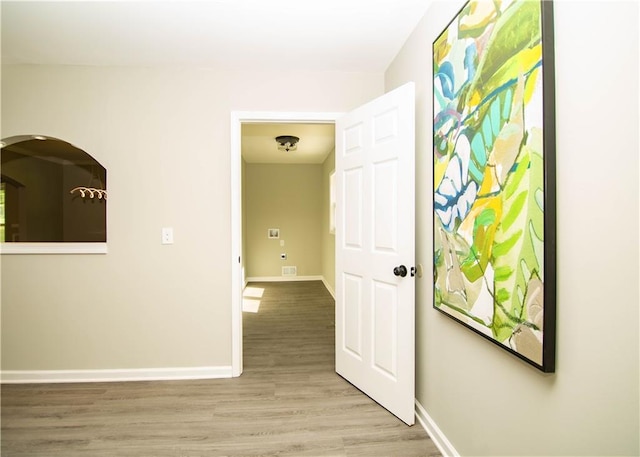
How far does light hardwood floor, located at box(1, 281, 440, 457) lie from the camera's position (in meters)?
1.76

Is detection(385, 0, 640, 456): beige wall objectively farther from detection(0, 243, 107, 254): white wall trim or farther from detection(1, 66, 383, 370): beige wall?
detection(0, 243, 107, 254): white wall trim

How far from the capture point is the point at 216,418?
6.64 feet

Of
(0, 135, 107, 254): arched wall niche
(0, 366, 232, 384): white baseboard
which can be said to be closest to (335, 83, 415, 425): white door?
(0, 366, 232, 384): white baseboard

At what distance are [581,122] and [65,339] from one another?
340 cm

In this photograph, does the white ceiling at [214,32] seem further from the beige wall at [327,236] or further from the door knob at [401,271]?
the beige wall at [327,236]

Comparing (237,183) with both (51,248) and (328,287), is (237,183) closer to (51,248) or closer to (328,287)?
(51,248)

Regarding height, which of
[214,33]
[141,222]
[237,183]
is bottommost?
[141,222]

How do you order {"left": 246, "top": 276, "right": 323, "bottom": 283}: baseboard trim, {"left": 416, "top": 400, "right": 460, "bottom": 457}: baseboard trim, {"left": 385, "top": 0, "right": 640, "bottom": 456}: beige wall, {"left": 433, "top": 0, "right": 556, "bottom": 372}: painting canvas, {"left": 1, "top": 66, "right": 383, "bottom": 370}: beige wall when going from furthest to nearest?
1. {"left": 246, "top": 276, "right": 323, "bottom": 283}: baseboard trim
2. {"left": 1, "top": 66, "right": 383, "bottom": 370}: beige wall
3. {"left": 416, "top": 400, "right": 460, "bottom": 457}: baseboard trim
4. {"left": 433, "top": 0, "right": 556, "bottom": 372}: painting canvas
5. {"left": 385, "top": 0, "right": 640, "bottom": 456}: beige wall

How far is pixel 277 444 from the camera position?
1.79 m

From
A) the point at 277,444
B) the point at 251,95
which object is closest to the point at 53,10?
the point at 251,95

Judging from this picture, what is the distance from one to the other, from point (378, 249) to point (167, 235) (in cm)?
166

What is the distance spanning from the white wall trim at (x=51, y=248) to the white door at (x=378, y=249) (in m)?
1.93

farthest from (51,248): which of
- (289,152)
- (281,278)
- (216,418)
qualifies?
(281,278)

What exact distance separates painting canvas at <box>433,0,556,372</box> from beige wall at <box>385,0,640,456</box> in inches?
1.7
